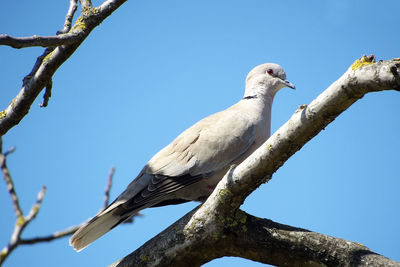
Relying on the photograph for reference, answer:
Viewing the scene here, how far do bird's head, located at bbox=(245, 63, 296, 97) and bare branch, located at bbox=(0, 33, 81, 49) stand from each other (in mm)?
2785

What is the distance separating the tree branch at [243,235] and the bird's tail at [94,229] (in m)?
0.67

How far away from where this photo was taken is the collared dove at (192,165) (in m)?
3.92

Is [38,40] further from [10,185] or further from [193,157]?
[193,157]

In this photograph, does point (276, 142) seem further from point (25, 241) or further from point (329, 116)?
point (25, 241)

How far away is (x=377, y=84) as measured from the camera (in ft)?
7.98

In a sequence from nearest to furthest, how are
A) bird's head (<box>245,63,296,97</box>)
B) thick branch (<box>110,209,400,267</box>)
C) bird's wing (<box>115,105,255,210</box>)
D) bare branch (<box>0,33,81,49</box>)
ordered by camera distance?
bare branch (<box>0,33,81,49</box>) < thick branch (<box>110,209,400,267</box>) < bird's wing (<box>115,105,255,210</box>) < bird's head (<box>245,63,296,97</box>)

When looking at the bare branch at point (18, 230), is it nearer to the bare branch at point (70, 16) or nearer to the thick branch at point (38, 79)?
the thick branch at point (38, 79)

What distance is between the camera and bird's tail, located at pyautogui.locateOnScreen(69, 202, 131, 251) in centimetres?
379

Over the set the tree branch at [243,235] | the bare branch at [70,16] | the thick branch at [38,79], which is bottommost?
the tree branch at [243,235]

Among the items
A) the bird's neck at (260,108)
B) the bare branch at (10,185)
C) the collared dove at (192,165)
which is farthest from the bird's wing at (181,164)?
the bare branch at (10,185)

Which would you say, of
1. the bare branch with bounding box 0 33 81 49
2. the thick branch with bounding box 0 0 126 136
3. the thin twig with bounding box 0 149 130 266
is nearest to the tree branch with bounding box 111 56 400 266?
the thin twig with bounding box 0 149 130 266

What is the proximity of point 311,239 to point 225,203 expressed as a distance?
59 cm

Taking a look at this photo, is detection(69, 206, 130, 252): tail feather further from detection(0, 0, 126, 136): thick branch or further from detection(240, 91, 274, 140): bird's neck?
detection(240, 91, 274, 140): bird's neck

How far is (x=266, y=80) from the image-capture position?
215 inches
